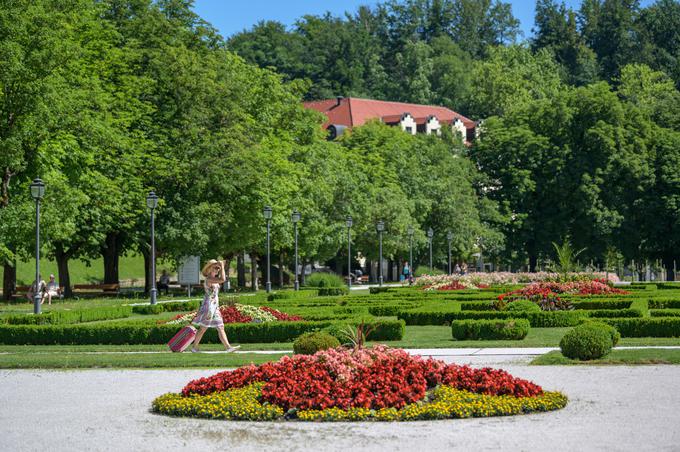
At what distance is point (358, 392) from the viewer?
1276cm

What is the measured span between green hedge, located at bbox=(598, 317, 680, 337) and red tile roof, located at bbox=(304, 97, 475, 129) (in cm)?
8421

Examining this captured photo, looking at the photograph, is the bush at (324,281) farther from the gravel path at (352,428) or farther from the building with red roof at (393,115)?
the building with red roof at (393,115)

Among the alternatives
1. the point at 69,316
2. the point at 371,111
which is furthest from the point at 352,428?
the point at 371,111

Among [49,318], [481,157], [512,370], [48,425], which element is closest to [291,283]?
[481,157]

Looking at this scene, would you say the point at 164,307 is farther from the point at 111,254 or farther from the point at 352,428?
the point at 352,428

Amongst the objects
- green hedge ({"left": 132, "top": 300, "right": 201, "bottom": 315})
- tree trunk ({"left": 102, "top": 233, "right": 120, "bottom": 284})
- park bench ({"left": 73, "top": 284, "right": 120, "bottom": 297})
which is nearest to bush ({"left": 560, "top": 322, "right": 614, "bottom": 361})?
green hedge ({"left": 132, "top": 300, "right": 201, "bottom": 315})

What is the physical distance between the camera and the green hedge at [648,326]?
2309 cm

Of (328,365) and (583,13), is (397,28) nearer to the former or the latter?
(583,13)

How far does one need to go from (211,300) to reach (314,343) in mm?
4352

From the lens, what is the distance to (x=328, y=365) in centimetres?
1333

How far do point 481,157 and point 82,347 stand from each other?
198 ft

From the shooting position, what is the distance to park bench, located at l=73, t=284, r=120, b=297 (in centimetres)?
4744

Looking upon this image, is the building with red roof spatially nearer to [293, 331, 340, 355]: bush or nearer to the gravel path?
[293, 331, 340, 355]: bush

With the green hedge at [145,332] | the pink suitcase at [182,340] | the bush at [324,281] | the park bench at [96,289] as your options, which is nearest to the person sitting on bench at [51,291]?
the park bench at [96,289]
